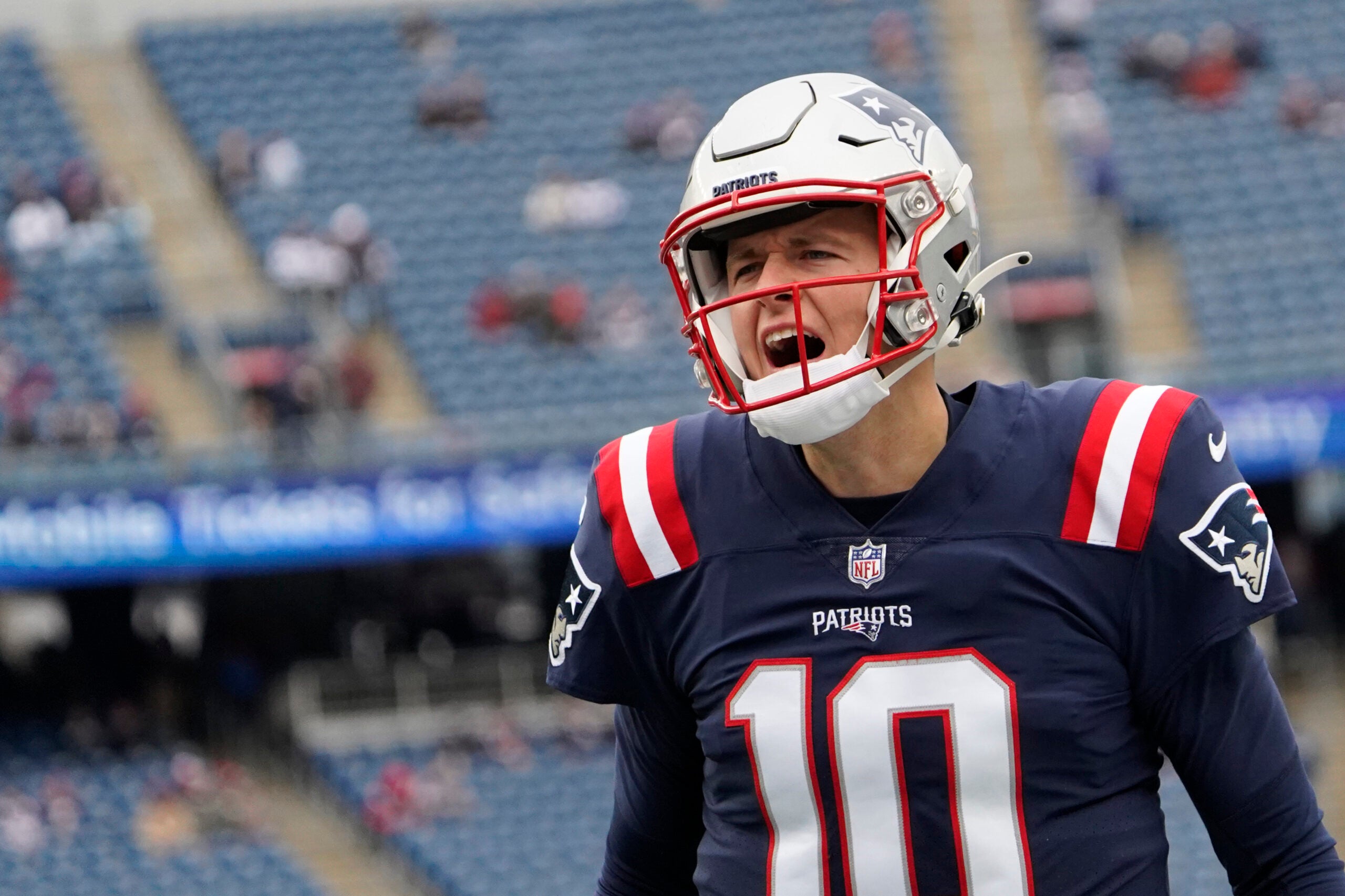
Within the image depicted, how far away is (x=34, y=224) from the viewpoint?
1280 centimetres

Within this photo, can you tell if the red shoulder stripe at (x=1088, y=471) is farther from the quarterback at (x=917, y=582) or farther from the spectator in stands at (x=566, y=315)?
the spectator in stands at (x=566, y=315)

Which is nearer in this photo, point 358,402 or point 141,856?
point 141,856

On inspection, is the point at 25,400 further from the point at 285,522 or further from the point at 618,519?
the point at 618,519

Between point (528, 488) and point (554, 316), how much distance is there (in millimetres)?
1896

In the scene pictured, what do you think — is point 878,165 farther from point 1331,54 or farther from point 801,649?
point 1331,54

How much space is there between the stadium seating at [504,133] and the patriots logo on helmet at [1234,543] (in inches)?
380

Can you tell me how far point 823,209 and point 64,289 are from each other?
37.0 feet

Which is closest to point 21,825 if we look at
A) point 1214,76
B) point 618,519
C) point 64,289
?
point 64,289

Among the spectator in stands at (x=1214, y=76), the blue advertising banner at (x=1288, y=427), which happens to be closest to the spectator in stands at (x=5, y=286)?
the blue advertising banner at (x=1288, y=427)

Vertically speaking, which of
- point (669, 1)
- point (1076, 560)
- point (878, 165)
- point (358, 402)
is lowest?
point (1076, 560)

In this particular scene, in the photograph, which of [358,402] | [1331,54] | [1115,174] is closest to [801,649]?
[358,402]

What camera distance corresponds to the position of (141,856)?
34.4 ft

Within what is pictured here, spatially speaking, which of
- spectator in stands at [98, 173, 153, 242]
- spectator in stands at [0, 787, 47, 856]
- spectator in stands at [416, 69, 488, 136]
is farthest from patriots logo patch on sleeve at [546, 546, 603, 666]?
spectator in stands at [416, 69, 488, 136]

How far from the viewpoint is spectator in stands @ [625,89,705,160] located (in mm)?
14039
